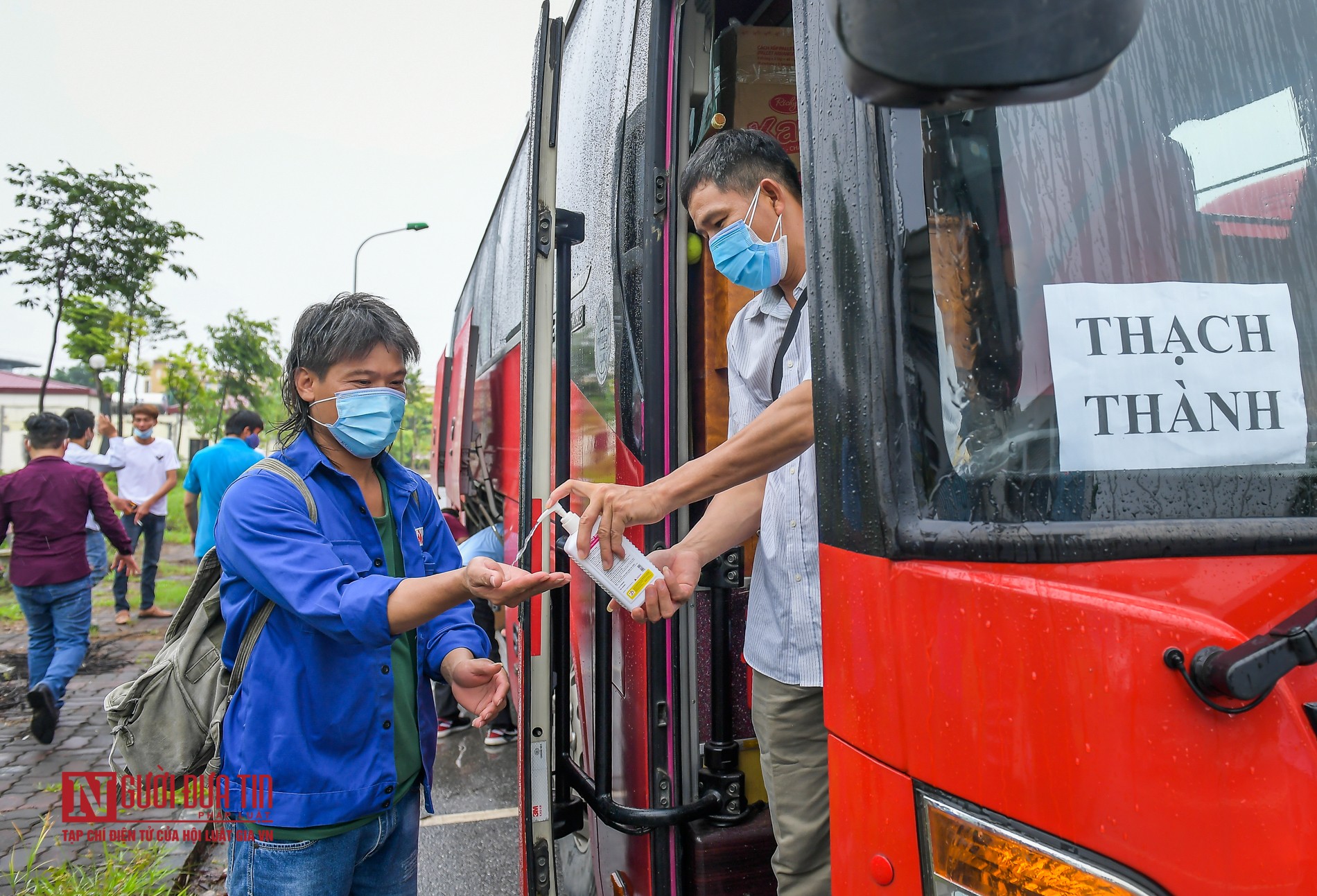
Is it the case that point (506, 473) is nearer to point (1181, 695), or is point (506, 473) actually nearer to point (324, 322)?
point (324, 322)

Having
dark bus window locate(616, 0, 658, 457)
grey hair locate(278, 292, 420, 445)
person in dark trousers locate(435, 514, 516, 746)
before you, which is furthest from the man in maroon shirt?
dark bus window locate(616, 0, 658, 457)

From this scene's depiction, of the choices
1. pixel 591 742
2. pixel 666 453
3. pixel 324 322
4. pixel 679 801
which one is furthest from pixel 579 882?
pixel 324 322

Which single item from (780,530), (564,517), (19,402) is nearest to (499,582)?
(564,517)

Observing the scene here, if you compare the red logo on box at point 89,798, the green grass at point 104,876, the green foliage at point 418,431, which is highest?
the green foliage at point 418,431

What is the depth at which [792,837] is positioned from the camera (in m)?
1.82

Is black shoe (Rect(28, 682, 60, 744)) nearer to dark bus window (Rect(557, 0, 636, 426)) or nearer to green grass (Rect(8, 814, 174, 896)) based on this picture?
green grass (Rect(8, 814, 174, 896))

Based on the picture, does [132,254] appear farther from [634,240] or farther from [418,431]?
[418,431]

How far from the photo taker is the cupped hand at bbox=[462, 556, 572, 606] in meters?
1.57

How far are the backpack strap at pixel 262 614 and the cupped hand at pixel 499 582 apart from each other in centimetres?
39

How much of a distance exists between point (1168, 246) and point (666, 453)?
1.12 metres

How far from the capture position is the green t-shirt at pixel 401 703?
1776mm

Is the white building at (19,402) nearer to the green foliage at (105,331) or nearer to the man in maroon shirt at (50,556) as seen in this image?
the green foliage at (105,331)

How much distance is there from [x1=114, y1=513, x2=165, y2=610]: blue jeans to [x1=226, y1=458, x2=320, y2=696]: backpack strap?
24.2 feet

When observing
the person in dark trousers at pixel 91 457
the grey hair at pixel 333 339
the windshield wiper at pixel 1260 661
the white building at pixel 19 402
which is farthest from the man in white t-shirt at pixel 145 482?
the white building at pixel 19 402
